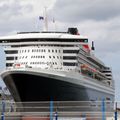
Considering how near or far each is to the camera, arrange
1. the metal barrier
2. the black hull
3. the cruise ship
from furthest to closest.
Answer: the cruise ship
the black hull
the metal barrier

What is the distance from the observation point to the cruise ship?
4534 centimetres

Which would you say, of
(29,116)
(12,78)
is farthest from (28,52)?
(29,116)

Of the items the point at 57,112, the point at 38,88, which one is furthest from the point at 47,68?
the point at 57,112

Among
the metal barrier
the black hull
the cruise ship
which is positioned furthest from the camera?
the cruise ship

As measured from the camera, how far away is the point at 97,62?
70.2m

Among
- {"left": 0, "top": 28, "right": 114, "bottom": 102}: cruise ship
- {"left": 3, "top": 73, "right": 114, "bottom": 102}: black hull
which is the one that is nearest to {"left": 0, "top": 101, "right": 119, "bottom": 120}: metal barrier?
{"left": 3, "top": 73, "right": 114, "bottom": 102}: black hull

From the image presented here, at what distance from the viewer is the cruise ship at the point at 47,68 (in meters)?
45.3

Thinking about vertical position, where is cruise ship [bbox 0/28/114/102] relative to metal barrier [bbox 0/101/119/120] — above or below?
above

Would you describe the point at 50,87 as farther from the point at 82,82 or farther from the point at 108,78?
the point at 108,78

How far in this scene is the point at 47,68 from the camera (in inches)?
1884

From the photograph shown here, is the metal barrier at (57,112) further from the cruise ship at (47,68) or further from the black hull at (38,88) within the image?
the cruise ship at (47,68)

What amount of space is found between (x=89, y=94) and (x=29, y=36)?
982cm

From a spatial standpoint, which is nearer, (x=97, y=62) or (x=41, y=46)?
(x=41, y=46)

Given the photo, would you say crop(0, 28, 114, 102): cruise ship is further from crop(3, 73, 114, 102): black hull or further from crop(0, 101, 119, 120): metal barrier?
crop(0, 101, 119, 120): metal barrier
